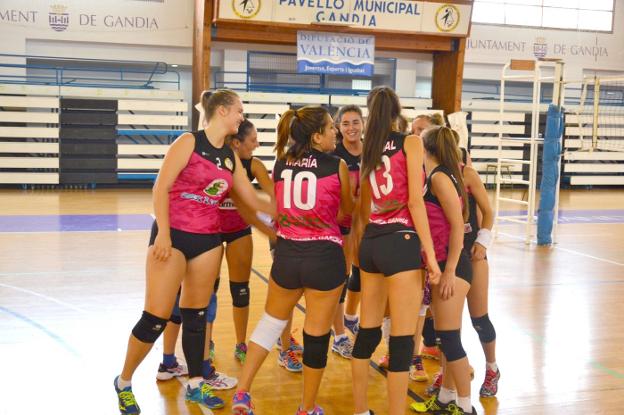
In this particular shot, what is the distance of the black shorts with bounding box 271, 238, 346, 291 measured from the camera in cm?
349

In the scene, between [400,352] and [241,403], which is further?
[241,403]

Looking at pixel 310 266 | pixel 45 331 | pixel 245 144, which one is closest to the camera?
pixel 310 266

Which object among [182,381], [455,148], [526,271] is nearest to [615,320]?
[526,271]

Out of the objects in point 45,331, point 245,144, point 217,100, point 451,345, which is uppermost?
point 217,100

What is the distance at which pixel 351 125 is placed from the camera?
442 cm

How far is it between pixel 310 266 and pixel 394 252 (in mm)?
425

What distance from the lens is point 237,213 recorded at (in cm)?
441

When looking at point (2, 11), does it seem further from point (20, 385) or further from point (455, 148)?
point (455, 148)

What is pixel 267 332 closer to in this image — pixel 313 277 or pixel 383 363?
pixel 313 277

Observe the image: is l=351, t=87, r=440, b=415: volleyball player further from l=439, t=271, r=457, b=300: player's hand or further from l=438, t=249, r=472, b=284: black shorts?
l=438, t=249, r=472, b=284: black shorts

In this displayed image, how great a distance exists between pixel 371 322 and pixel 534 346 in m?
2.22

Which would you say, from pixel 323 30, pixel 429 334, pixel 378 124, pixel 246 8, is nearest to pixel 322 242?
pixel 378 124

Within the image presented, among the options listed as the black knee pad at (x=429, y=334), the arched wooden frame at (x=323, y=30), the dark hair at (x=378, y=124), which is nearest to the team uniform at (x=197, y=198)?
the dark hair at (x=378, y=124)

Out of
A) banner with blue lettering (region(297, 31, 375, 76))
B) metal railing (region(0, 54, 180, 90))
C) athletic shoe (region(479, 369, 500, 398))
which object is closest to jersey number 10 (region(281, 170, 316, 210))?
athletic shoe (region(479, 369, 500, 398))
